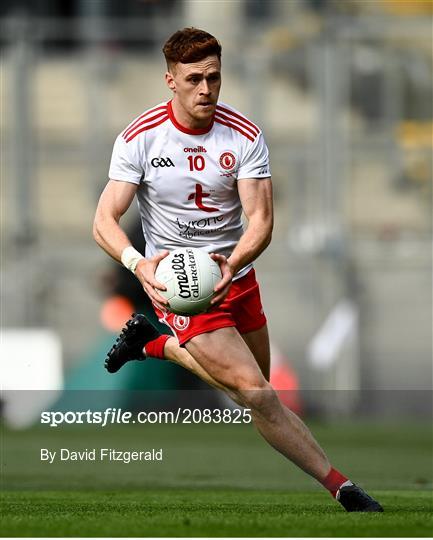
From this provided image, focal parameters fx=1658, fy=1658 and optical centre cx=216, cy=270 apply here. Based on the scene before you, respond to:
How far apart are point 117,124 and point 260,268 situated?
249 cm

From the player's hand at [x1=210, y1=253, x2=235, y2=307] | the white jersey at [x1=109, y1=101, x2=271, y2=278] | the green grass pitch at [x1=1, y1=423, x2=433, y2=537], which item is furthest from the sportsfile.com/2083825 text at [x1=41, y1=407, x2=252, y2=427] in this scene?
the player's hand at [x1=210, y1=253, x2=235, y2=307]

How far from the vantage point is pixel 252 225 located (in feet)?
29.3

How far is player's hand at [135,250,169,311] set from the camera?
859cm

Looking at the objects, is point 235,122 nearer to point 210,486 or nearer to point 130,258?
point 130,258

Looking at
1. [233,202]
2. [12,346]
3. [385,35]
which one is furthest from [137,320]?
[385,35]

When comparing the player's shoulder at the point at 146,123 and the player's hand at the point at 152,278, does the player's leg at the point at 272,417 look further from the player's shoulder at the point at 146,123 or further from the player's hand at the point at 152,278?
the player's shoulder at the point at 146,123

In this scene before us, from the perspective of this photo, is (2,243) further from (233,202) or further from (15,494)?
(233,202)

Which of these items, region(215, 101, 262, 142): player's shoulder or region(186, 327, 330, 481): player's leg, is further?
region(215, 101, 262, 142): player's shoulder

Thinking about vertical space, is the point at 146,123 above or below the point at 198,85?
below

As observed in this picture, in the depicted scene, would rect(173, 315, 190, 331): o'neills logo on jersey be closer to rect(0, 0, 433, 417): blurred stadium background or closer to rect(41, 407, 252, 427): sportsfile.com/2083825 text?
rect(41, 407, 252, 427): sportsfile.com/2083825 text

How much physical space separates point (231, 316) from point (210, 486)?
109 inches

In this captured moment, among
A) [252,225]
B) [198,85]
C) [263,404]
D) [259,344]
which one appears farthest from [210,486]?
[198,85]

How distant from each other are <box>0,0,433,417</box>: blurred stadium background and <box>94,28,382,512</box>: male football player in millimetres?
10414

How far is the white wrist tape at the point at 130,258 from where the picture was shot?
8758 millimetres
